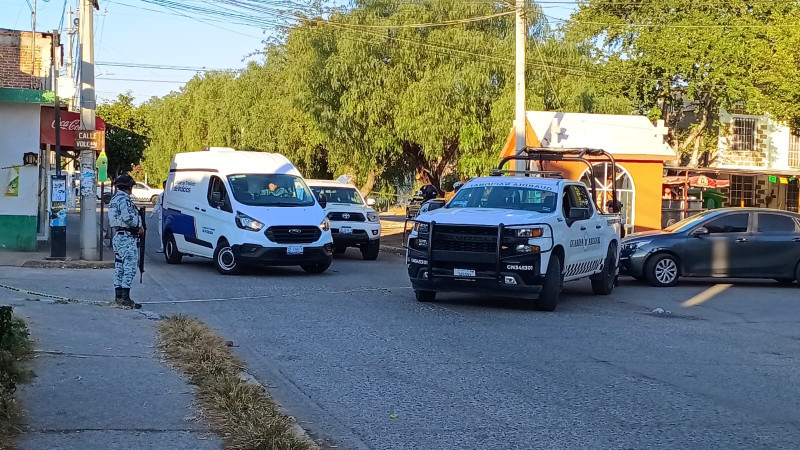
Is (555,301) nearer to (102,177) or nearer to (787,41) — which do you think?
(102,177)

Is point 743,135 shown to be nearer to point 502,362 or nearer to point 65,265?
point 65,265

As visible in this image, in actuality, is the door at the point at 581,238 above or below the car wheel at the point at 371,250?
above

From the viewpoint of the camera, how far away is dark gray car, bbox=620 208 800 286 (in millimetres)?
18172

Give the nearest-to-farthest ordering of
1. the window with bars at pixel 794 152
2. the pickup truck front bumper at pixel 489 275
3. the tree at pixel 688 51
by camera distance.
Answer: the pickup truck front bumper at pixel 489 275 → the tree at pixel 688 51 → the window with bars at pixel 794 152

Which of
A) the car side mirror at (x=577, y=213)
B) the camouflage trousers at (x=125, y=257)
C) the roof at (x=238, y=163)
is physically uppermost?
the roof at (x=238, y=163)

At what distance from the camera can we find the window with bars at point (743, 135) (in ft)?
145

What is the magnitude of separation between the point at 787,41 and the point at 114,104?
50.1 m

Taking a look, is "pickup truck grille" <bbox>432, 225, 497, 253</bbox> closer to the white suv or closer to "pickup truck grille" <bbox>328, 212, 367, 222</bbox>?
the white suv

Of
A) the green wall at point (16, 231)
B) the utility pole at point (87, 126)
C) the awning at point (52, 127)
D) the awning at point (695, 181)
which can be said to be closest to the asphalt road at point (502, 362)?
the utility pole at point (87, 126)

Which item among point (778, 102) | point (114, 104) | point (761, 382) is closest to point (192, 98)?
point (114, 104)

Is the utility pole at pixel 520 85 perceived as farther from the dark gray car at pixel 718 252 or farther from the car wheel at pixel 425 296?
the car wheel at pixel 425 296

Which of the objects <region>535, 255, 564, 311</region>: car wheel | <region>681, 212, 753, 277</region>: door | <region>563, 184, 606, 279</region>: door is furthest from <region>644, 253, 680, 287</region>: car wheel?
<region>535, 255, 564, 311</region>: car wheel

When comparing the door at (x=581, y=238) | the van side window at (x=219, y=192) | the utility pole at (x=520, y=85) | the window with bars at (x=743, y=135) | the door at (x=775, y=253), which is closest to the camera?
the door at (x=581, y=238)

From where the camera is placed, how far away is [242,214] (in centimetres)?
1773
